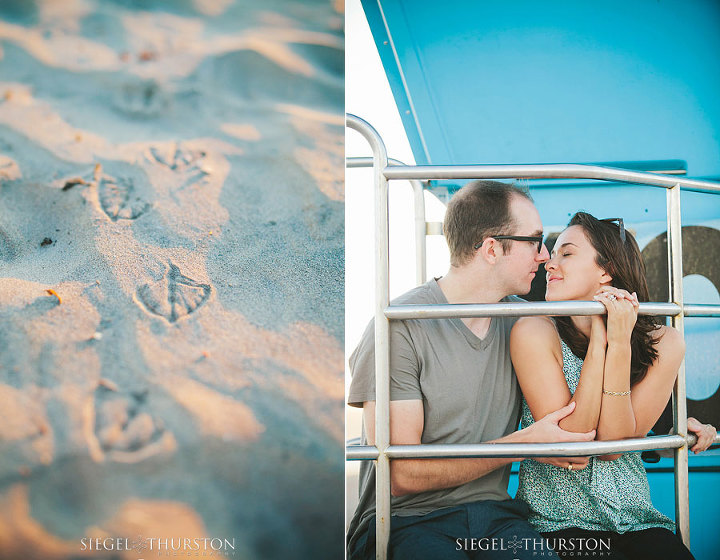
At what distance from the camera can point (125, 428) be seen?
1.55 m

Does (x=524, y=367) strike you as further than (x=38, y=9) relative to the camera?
No

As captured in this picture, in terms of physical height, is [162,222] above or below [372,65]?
below

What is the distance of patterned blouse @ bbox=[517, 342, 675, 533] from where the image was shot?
134cm

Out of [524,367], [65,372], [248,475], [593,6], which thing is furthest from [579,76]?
[65,372]

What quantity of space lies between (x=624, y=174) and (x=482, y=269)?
39 cm

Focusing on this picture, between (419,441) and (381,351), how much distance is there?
238 millimetres

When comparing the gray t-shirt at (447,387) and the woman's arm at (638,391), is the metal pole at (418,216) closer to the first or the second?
the gray t-shirt at (447,387)

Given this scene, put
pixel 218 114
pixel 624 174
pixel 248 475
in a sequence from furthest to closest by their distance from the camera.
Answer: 1. pixel 218 114
2. pixel 248 475
3. pixel 624 174

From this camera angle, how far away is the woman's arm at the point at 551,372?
127cm

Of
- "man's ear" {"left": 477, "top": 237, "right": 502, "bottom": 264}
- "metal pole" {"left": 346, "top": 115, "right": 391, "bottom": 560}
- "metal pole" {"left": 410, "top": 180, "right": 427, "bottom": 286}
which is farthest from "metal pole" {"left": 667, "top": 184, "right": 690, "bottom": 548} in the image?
"metal pole" {"left": 346, "top": 115, "right": 391, "bottom": 560}

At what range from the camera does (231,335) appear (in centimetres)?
158

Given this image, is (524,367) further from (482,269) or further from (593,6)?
(593,6)

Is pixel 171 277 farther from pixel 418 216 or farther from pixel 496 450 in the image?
pixel 496 450

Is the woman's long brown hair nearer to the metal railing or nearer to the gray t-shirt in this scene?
the metal railing
